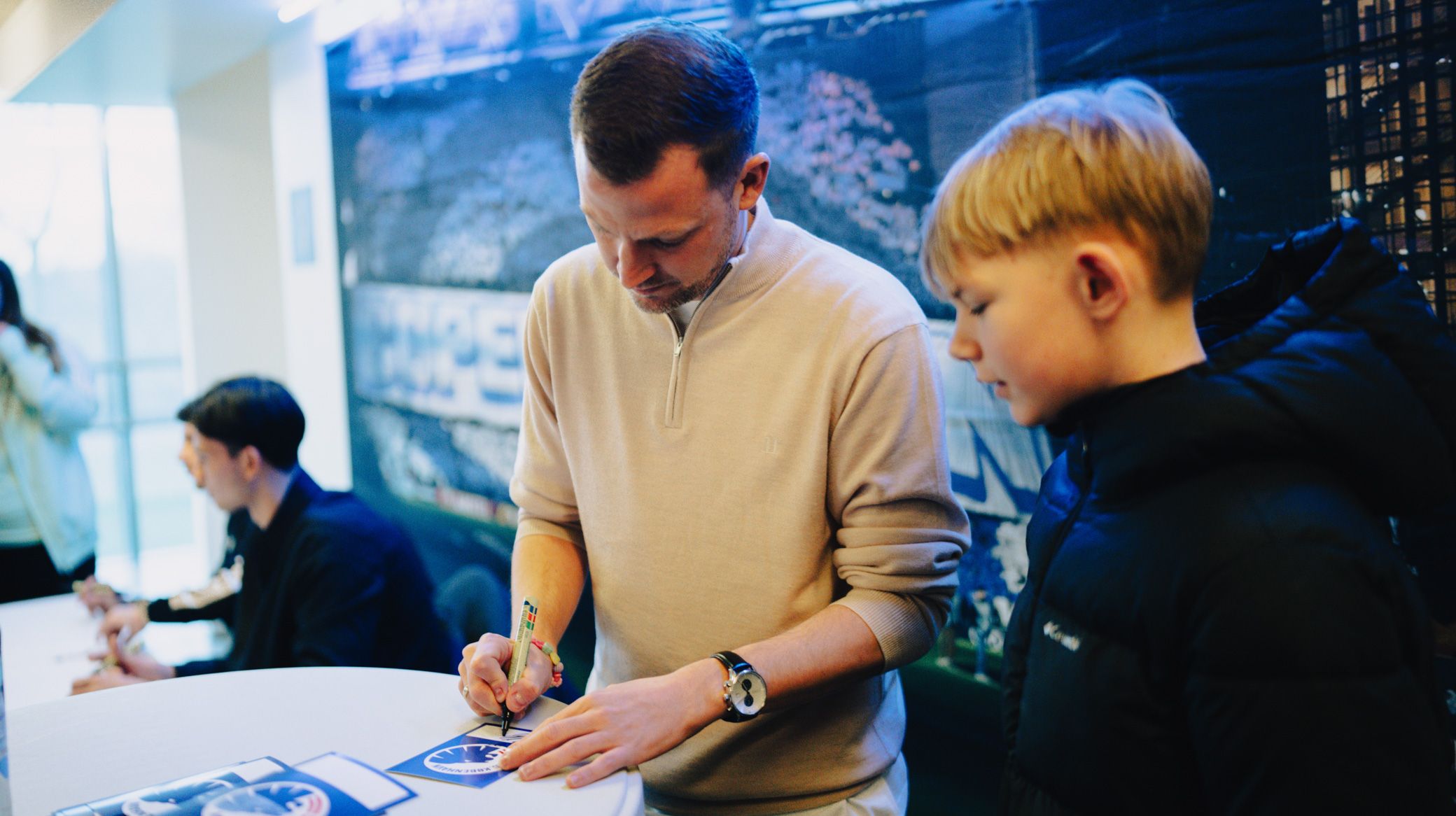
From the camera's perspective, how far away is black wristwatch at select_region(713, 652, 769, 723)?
1.31 metres

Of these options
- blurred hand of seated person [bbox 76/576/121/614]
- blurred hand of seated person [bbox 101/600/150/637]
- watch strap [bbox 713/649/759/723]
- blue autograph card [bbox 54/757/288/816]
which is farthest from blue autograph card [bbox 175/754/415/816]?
blurred hand of seated person [bbox 76/576/121/614]

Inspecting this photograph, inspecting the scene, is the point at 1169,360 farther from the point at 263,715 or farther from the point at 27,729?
the point at 27,729

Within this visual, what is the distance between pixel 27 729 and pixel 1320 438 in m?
1.63

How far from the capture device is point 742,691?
1313mm

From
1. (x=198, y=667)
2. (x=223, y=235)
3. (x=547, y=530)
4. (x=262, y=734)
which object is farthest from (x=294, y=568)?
(x=223, y=235)

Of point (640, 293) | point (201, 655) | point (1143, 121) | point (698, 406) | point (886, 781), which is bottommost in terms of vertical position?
point (201, 655)

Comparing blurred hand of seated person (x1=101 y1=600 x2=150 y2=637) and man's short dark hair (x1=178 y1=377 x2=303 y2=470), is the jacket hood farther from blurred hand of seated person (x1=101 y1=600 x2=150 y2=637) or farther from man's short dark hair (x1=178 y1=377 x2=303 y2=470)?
blurred hand of seated person (x1=101 y1=600 x2=150 y2=637)

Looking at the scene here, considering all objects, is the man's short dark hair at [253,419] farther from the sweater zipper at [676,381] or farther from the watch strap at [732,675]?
the watch strap at [732,675]

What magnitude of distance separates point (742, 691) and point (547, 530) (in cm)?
56

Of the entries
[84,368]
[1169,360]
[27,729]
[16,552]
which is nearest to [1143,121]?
[1169,360]

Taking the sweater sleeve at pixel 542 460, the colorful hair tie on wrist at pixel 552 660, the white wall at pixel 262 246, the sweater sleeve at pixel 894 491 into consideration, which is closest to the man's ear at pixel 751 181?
the sweater sleeve at pixel 894 491

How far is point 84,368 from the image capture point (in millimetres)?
4574

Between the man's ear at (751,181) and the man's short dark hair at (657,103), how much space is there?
2.2 inches

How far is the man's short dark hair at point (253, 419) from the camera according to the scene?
104 inches
